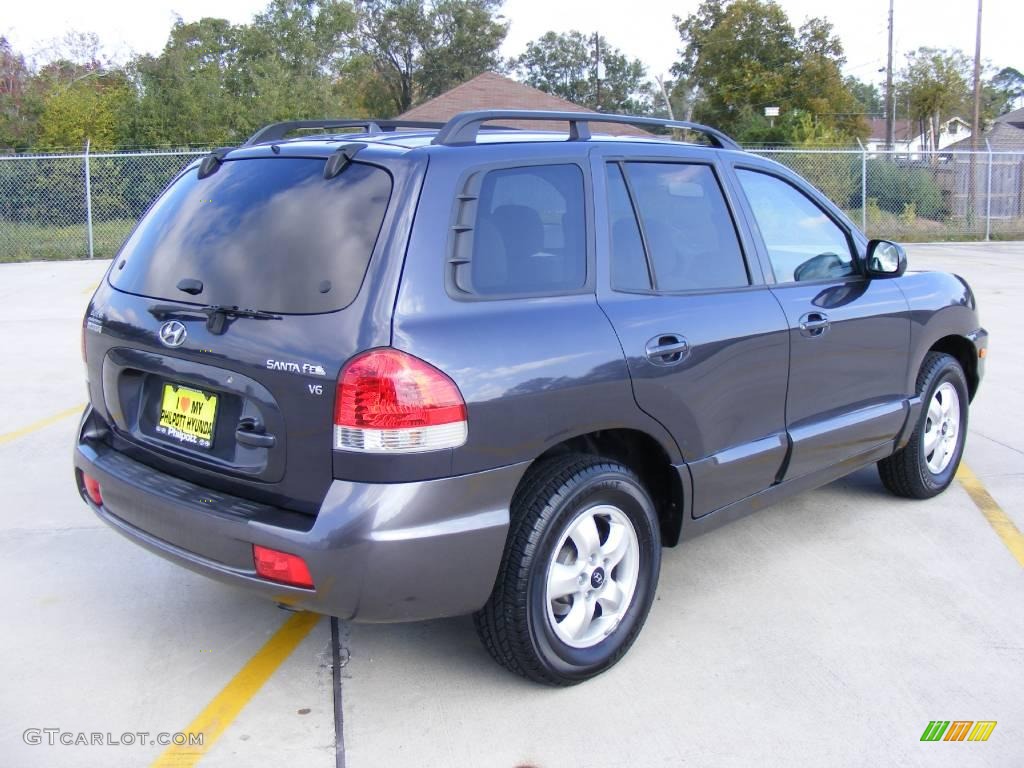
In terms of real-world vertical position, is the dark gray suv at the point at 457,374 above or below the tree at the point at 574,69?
below

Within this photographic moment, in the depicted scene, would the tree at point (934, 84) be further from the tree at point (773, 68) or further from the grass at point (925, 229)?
the grass at point (925, 229)

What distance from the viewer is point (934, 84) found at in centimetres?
4644

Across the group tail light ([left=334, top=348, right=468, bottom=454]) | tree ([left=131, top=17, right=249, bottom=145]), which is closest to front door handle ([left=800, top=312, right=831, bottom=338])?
tail light ([left=334, top=348, right=468, bottom=454])

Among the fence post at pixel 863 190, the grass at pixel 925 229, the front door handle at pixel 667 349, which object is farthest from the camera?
the grass at pixel 925 229

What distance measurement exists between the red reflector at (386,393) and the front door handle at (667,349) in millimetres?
935

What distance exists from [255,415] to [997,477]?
14.7ft

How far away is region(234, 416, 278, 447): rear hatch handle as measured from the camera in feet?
10.0

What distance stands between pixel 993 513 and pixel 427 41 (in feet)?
194

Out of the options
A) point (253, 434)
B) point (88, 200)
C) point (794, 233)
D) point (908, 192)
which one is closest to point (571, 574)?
point (253, 434)

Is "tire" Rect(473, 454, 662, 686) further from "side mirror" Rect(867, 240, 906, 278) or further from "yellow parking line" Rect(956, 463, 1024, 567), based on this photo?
"yellow parking line" Rect(956, 463, 1024, 567)

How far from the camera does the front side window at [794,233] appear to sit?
4281 millimetres

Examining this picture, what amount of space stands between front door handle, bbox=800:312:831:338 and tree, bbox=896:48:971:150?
1808 inches

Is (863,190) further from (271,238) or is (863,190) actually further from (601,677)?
(271,238)

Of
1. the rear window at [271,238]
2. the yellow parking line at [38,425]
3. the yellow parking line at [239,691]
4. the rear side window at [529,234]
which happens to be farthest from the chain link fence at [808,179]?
the rear side window at [529,234]
